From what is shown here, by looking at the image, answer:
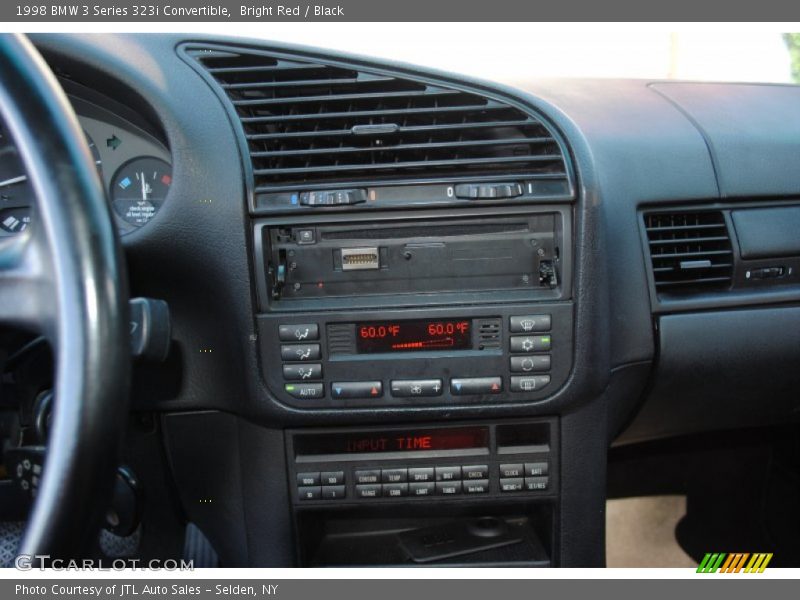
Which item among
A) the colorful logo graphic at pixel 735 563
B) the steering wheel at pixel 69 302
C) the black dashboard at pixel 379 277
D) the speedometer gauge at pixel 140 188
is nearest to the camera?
the steering wheel at pixel 69 302

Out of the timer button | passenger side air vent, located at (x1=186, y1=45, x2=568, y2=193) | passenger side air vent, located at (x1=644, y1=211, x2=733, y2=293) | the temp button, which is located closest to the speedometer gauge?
passenger side air vent, located at (x1=186, y1=45, x2=568, y2=193)

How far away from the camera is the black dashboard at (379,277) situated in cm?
161

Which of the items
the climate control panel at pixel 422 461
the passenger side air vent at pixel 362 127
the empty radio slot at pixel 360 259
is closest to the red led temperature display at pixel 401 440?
the climate control panel at pixel 422 461

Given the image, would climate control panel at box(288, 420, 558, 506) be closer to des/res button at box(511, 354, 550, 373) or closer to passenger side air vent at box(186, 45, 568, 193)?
des/res button at box(511, 354, 550, 373)

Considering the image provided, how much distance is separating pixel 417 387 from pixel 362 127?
22.2 inches

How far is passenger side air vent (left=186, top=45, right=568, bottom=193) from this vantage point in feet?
5.30

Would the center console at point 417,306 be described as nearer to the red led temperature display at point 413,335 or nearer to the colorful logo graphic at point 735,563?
the red led temperature display at point 413,335

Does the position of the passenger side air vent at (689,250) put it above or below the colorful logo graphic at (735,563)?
above

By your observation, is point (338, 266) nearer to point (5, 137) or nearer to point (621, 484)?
point (5, 137)

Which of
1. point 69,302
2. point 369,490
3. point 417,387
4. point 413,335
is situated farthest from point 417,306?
point 69,302

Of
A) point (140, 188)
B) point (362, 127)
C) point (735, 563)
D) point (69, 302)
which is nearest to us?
point (69, 302)

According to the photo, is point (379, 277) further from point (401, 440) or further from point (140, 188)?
point (140, 188)

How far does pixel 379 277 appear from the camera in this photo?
1641mm

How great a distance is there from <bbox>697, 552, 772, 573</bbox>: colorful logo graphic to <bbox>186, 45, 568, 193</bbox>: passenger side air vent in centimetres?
115
